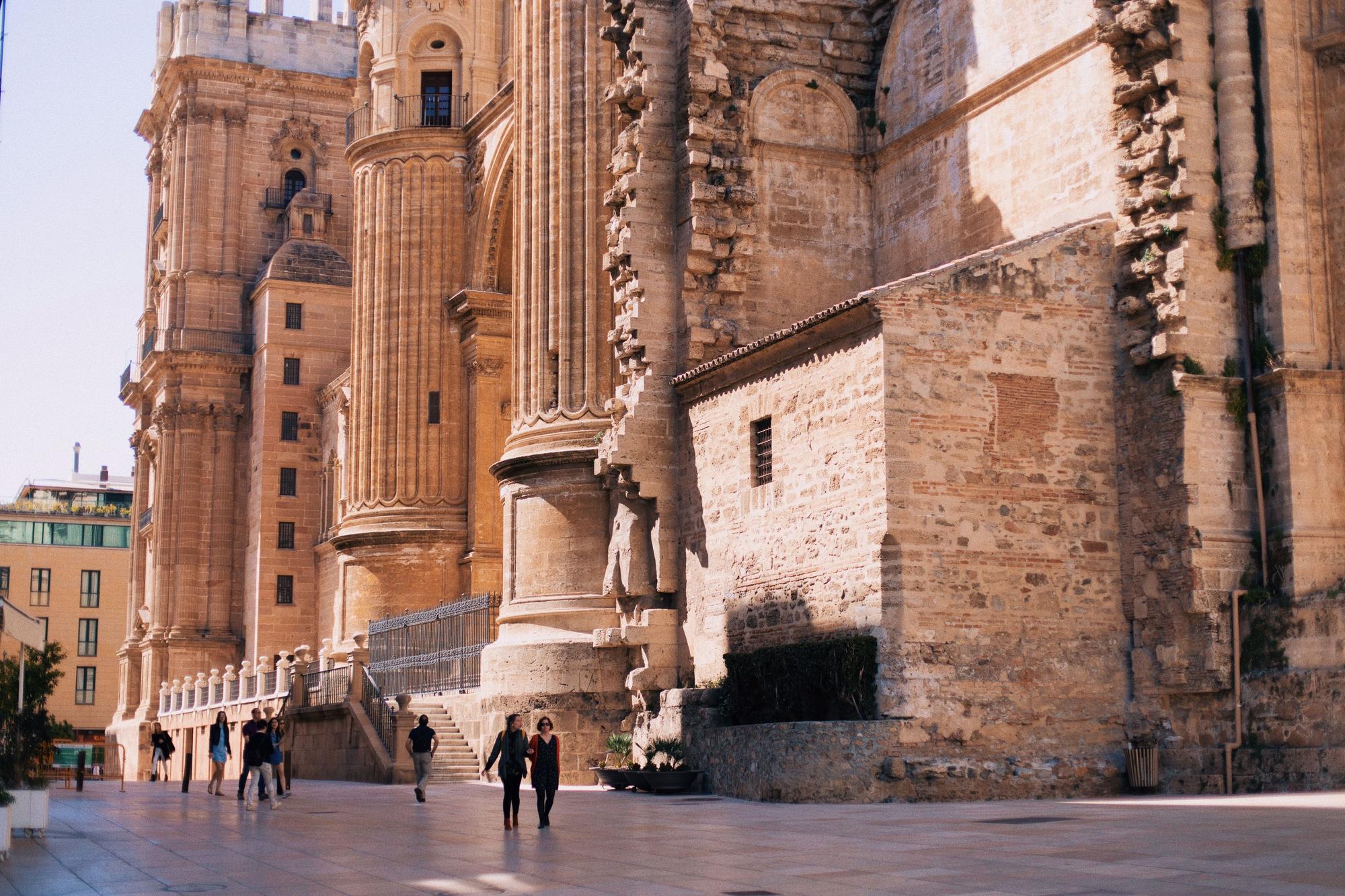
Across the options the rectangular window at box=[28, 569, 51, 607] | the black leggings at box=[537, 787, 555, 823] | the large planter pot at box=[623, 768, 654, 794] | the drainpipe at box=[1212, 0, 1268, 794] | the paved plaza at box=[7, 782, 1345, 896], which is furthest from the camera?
the rectangular window at box=[28, 569, 51, 607]

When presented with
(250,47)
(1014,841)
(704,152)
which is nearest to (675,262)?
(704,152)

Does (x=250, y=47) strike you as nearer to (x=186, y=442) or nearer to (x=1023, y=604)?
(x=186, y=442)

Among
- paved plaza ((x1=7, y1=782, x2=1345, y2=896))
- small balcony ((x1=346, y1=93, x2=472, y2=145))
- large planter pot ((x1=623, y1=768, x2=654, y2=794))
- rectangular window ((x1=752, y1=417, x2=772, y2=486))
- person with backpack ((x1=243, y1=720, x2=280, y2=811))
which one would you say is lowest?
paved plaza ((x1=7, y1=782, x2=1345, y2=896))

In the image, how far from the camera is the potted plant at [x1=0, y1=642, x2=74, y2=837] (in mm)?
15312

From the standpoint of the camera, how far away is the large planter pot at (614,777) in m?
23.3

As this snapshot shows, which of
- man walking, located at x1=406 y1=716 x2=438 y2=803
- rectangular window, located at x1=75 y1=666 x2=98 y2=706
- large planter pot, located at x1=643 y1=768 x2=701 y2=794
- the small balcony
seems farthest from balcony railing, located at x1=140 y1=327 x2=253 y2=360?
large planter pot, located at x1=643 y1=768 x2=701 y2=794

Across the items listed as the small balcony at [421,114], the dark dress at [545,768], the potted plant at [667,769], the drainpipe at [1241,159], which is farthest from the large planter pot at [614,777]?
the small balcony at [421,114]

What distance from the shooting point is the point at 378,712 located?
31172mm

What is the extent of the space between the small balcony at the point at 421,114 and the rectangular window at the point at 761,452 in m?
22.7

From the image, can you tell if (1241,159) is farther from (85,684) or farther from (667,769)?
(85,684)

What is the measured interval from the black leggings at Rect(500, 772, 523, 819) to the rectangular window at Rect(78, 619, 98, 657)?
73.4 metres

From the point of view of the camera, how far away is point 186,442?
196ft

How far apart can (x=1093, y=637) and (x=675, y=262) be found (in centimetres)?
904

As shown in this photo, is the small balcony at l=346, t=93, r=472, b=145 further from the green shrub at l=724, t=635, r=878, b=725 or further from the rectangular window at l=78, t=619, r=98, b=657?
the rectangular window at l=78, t=619, r=98, b=657
